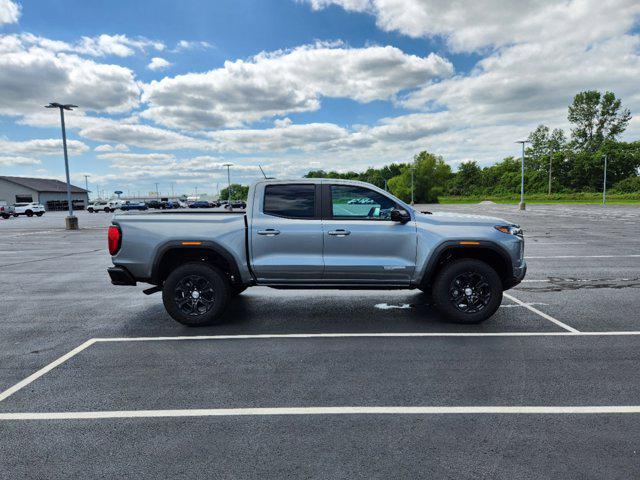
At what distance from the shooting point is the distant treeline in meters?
87.1

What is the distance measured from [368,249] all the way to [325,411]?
2705 mm

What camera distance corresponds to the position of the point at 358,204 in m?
6.00

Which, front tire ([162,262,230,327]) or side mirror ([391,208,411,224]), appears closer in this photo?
side mirror ([391,208,411,224])

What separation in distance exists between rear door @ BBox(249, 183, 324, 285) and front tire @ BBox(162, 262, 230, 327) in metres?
0.56

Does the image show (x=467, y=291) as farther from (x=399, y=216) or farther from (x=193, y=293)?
(x=193, y=293)

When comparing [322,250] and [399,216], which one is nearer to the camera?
[399,216]

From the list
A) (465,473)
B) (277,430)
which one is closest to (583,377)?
(465,473)

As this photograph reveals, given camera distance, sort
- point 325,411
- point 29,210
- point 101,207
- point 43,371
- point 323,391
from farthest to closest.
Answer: point 101,207 < point 29,210 < point 43,371 < point 323,391 < point 325,411

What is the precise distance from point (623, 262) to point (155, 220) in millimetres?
11409

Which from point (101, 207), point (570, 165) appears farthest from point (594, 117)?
point (101, 207)

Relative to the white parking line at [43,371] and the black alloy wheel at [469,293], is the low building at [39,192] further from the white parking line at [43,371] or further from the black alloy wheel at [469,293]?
the black alloy wheel at [469,293]

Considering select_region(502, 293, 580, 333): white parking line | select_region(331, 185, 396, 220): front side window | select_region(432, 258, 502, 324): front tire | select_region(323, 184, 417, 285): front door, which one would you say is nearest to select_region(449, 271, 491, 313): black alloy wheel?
select_region(432, 258, 502, 324): front tire

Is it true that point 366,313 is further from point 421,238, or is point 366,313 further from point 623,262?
point 623,262

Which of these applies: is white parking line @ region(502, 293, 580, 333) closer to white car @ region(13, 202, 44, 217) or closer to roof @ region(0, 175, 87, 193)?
white car @ region(13, 202, 44, 217)
